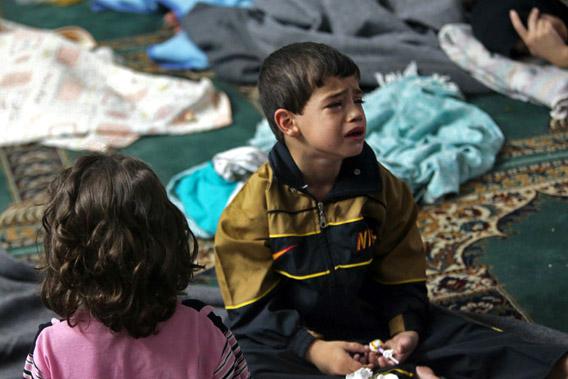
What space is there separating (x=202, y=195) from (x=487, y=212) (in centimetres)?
71

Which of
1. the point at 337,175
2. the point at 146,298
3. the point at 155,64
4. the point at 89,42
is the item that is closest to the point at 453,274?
the point at 337,175

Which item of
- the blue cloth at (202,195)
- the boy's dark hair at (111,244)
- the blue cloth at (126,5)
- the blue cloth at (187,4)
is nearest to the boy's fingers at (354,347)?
the boy's dark hair at (111,244)

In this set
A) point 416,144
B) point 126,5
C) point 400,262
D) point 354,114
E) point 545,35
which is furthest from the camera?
point 126,5

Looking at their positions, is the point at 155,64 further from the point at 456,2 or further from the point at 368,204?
the point at 368,204

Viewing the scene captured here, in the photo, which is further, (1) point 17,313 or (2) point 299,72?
(1) point 17,313

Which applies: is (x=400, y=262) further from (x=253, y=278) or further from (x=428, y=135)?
(x=428, y=135)

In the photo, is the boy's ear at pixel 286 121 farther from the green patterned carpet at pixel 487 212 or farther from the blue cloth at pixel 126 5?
the blue cloth at pixel 126 5

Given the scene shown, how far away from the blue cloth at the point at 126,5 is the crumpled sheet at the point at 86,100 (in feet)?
2.39

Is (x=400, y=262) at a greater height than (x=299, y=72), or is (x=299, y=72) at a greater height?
(x=299, y=72)

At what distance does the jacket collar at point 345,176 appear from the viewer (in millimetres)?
1474

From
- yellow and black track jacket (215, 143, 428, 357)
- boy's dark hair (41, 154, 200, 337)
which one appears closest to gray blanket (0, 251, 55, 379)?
yellow and black track jacket (215, 143, 428, 357)

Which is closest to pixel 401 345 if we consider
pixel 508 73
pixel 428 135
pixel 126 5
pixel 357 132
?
pixel 357 132

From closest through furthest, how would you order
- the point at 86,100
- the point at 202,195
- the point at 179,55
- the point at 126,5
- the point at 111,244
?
the point at 111,244
the point at 202,195
the point at 86,100
the point at 179,55
the point at 126,5

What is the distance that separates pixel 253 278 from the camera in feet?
4.94
